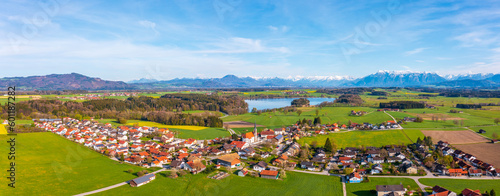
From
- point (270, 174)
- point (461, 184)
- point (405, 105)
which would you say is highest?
point (405, 105)

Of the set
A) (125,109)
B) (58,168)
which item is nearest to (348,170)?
(58,168)

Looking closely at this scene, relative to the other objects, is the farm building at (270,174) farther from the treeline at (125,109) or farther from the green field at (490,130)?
the green field at (490,130)

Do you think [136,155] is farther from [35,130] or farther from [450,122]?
[450,122]

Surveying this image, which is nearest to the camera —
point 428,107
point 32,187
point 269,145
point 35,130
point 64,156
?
point 32,187

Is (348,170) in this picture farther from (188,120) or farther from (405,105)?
(405,105)

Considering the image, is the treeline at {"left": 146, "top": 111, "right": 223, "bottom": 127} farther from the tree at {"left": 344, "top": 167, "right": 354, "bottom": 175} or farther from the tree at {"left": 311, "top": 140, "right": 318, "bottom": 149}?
the tree at {"left": 344, "top": 167, "right": 354, "bottom": 175}

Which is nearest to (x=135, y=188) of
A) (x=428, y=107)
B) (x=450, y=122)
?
(x=450, y=122)

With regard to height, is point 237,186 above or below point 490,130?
below
